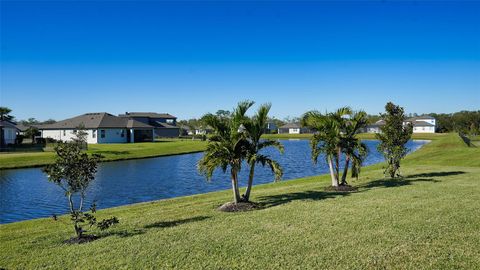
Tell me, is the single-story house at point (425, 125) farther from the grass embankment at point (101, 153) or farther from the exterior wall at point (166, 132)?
the grass embankment at point (101, 153)

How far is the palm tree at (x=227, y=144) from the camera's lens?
52.2 feet

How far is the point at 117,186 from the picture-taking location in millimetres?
28656

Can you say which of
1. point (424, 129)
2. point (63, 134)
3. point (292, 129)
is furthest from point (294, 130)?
point (63, 134)

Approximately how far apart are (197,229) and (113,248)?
2.61 m

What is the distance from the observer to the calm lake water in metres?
21.8

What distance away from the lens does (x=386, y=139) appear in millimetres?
23984

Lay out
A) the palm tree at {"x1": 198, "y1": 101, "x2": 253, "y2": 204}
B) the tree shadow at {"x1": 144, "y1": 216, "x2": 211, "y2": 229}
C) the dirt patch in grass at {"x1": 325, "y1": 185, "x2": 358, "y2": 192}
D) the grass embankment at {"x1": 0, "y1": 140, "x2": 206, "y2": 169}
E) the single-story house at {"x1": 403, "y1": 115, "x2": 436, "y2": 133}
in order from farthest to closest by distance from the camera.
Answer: the single-story house at {"x1": 403, "y1": 115, "x2": 436, "y2": 133}, the grass embankment at {"x1": 0, "y1": 140, "x2": 206, "y2": 169}, the dirt patch in grass at {"x1": 325, "y1": 185, "x2": 358, "y2": 192}, the palm tree at {"x1": 198, "y1": 101, "x2": 253, "y2": 204}, the tree shadow at {"x1": 144, "y1": 216, "x2": 211, "y2": 229}

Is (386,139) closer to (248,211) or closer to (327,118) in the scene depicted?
(327,118)

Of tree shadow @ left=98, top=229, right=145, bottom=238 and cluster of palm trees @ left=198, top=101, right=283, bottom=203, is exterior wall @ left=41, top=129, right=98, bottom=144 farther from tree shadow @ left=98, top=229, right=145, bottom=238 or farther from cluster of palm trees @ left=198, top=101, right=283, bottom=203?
tree shadow @ left=98, top=229, right=145, bottom=238

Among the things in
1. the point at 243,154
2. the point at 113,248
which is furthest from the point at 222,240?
the point at 243,154

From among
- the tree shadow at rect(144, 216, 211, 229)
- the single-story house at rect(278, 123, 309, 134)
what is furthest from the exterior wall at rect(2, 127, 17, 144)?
the single-story house at rect(278, 123, 309, 134)

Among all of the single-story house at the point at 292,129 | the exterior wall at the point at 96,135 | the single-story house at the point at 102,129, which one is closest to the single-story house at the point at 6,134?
the exterior wall at the point at 96,135

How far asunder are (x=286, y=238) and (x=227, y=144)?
6374 mm

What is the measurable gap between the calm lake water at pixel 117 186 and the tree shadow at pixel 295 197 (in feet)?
29.6
